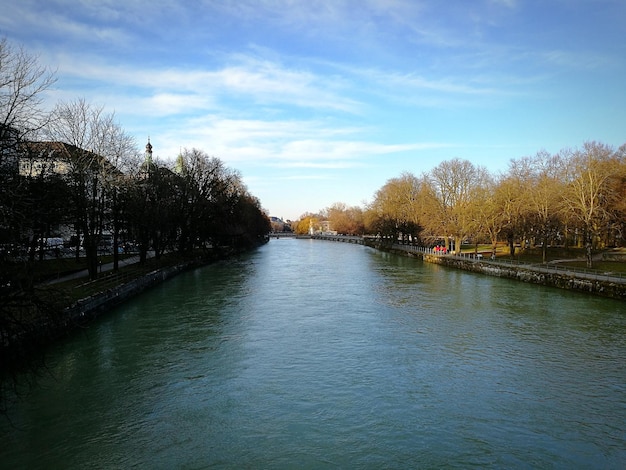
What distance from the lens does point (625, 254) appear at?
139ft

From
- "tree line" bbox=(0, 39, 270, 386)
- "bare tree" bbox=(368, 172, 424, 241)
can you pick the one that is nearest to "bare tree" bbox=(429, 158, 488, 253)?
"bare tree" bbox=(368, 172, 424, 241)

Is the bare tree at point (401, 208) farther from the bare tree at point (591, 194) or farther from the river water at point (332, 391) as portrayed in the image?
the river water at point (332, 391)

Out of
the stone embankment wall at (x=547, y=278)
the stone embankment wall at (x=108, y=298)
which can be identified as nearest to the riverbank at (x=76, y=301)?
the stone embankment wall at (x=108, y=298)

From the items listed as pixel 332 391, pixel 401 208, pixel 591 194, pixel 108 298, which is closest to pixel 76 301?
pixel 108 298

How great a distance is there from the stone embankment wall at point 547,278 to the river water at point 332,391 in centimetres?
257

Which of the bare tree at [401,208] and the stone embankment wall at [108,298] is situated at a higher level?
the bare tree at [401,208]

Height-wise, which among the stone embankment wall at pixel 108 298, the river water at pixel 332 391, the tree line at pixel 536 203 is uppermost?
the tree line at pixel 536 203

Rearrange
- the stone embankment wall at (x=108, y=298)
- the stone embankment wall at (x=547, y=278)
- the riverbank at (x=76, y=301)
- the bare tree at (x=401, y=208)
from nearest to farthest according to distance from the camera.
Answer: the riverbank at (x=76, y=301)
the stone embankment wall at (x=108, y=298)
the stone embankment wall at (x=547, y=278)
the bare tree at (x=401, y=208)

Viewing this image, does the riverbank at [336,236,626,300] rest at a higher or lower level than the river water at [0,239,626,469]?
higher

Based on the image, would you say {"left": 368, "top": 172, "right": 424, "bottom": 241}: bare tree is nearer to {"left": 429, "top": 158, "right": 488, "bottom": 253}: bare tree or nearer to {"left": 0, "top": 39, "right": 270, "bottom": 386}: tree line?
{"left": 429, "top": 158, "right": 488, "bottom": 253}: bare tree

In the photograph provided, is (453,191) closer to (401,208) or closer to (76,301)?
(401,208)

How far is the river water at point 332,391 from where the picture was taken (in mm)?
9875

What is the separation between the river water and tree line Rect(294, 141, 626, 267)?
684 inches

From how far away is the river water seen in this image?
9.88 meters
